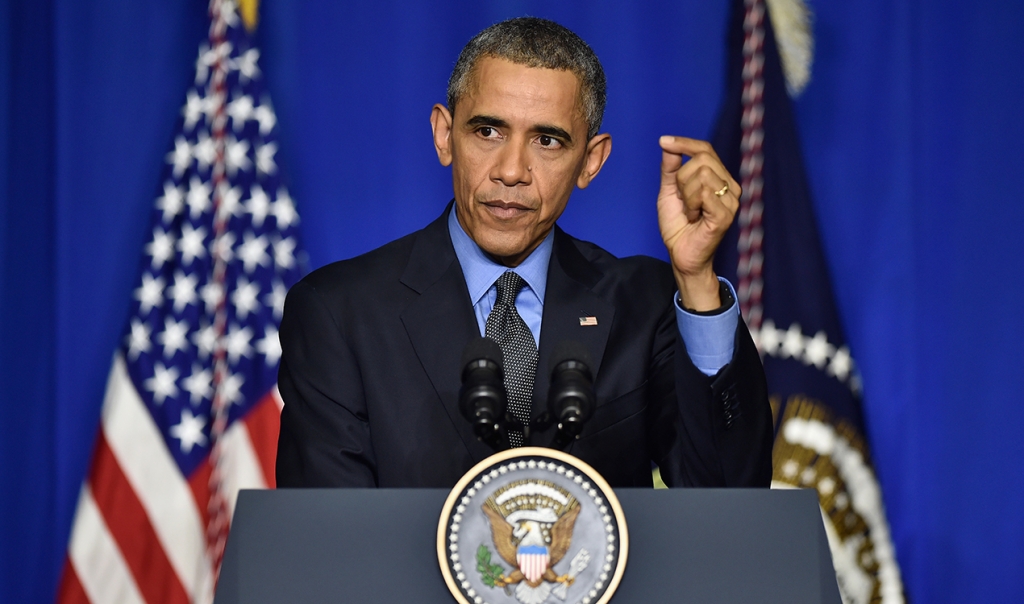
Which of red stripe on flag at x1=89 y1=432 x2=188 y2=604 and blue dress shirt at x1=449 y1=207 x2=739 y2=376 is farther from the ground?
blue dress shirt at x1=449 y1=207 x2=739 y2=376

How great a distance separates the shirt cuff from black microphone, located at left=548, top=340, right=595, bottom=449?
15.6 inches

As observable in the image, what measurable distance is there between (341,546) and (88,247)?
84.4 inches

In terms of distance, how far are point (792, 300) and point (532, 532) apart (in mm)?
2094

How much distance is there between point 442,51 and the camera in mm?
3062

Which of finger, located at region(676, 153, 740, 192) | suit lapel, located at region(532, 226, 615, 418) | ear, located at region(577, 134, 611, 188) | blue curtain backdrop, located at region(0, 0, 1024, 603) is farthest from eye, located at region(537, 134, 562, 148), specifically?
blue curtain backdrop, located at region(0, 0, 1024, 603)

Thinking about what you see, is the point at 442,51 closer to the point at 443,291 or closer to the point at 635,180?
the point at 635,180

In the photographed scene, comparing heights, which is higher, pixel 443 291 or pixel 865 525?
A: pixel 443 291

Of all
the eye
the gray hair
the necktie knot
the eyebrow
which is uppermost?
the gray hair

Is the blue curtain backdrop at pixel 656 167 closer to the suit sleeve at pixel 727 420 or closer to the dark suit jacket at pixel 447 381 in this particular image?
the dark suit jacket at pixel 447 381

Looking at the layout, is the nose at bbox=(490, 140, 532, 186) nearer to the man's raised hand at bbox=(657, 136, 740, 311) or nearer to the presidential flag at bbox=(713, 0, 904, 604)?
the man's raised hand at bbox=(657, 136, 740, 311)

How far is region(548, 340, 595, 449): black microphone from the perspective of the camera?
3.69 ft

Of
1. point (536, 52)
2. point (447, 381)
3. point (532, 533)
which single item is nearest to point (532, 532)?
point (532, 533)

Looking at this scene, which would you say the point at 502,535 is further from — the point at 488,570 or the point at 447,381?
the point at 447,381

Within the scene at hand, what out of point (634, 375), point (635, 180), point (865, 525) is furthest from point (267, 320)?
point (865, 525)
